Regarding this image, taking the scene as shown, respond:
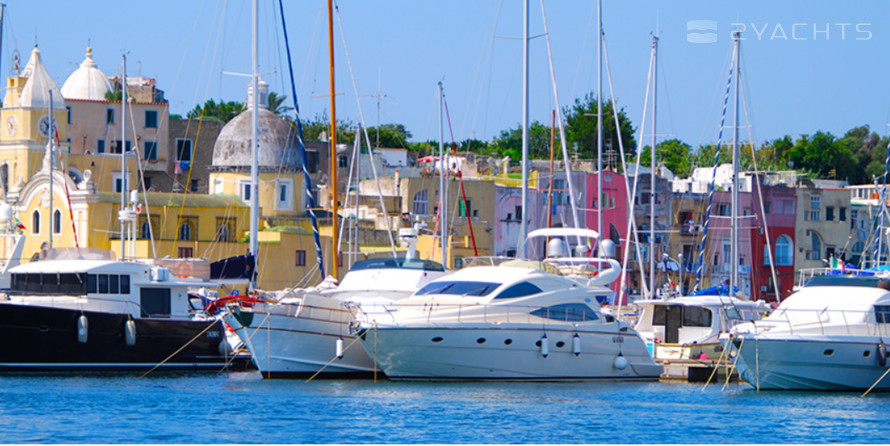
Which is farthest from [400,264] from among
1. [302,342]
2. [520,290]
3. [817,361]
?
[817,361]

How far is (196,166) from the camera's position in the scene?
74.5 metres

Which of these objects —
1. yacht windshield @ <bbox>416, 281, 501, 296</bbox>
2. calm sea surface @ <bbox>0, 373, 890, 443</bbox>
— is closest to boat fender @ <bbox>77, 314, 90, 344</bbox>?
calm sea surface @ <bbox>0, 373, 890, 443</bbox>

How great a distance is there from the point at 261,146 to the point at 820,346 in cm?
3689

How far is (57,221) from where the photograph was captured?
57500mm

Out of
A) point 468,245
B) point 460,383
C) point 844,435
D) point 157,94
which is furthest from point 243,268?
point 157,94

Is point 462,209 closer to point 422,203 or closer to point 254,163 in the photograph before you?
point 422,203

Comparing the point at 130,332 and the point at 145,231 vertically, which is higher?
the point at 145,231

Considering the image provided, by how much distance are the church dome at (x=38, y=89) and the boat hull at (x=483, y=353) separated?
34692mm

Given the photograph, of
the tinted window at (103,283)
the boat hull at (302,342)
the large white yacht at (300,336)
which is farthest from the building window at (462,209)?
the boat hull at (302,342)

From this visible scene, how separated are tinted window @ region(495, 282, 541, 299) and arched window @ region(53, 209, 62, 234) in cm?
2811

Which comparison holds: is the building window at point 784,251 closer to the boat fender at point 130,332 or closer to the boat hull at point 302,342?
the boat hull at point 302,342

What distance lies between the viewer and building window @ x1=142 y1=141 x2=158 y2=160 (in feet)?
236

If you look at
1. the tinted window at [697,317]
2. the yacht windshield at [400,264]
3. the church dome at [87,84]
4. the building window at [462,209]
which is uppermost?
the church dome at [87,84]

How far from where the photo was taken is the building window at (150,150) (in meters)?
71.9
